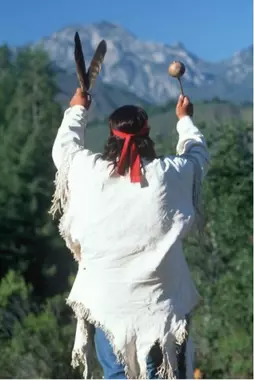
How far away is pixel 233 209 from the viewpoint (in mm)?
7094

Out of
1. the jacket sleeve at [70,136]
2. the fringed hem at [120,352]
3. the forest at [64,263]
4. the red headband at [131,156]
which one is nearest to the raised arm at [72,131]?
the jacket sleeve at [70,136]

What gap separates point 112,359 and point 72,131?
63cm

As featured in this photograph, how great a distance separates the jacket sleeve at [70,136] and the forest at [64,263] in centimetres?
81

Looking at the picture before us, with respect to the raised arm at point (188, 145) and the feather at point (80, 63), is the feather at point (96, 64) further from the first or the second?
the raised arm at point (188, 145)

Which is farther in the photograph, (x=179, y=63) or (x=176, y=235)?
(x=179, y=63)

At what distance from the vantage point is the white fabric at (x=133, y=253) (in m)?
2.20

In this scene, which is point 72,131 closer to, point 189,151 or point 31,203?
point 189,151

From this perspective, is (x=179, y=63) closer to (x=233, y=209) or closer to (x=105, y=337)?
(x=105, y=337)

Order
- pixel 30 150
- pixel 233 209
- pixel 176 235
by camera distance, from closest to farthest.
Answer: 1. pixel 176 235
2. pixel 233 209
3. pixel 30 150

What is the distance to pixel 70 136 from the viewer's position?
2.33 metres

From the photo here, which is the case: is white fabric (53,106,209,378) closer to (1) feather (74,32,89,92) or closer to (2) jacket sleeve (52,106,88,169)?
(2) jacket sleeve (52,106,88,169)

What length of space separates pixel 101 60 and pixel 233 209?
15.7ft

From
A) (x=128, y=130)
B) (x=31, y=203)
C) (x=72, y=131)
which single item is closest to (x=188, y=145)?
(x=128, y=130)

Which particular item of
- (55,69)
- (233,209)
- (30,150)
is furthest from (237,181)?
(55,69)
